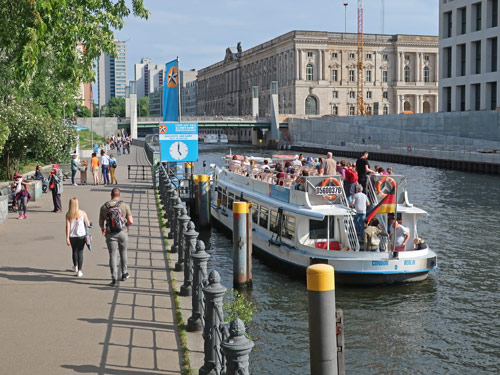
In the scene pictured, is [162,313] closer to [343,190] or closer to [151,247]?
[151,247]

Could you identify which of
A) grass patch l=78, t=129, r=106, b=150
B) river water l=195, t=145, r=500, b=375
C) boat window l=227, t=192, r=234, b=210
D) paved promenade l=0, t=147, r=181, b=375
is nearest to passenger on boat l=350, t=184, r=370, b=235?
river water l=195, t=145, r=500, b=375

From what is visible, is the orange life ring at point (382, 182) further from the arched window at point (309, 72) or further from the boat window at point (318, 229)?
the arched window at point (309, 72)

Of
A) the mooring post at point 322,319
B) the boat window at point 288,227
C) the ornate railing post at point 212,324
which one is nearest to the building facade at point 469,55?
the boat window at point 288,227

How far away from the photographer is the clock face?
102 feet

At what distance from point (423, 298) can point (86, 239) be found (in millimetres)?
10218

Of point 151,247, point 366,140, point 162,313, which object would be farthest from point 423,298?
point 366,140

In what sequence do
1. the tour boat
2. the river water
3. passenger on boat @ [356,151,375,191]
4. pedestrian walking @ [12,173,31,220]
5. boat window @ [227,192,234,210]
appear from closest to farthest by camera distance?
the river water < the tour boat < passenger on boat @ [356,151,375,191] < pedestrian walking @ [12,173,31,220] < boat window @ [227,192,234,210]

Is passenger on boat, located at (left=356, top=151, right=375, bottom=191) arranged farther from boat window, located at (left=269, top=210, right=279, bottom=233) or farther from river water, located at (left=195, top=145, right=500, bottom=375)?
river water, located at (left=195, top=145, right=500, bottom=375)

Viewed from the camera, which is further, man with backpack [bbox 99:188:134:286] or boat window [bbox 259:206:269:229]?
boat window [bbox 259:206:269:229]

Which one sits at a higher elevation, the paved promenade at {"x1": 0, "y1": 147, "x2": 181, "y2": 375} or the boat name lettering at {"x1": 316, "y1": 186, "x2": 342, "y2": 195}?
the boat name lettering at {"x1": 316, "y1": 186, "x2": 342, "y2": 195}

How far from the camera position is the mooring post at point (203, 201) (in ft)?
106

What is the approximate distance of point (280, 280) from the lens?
71.5 ft

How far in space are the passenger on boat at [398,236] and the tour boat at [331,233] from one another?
260 millimetres

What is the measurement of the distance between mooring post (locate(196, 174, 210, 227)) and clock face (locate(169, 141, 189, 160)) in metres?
2.00
